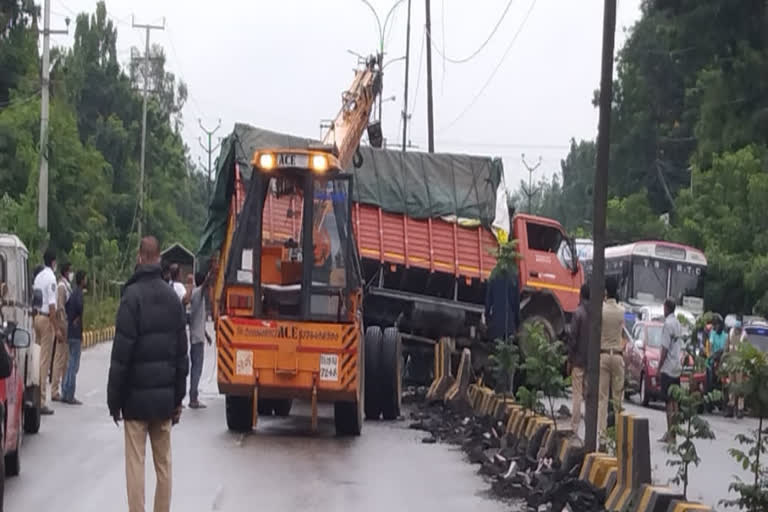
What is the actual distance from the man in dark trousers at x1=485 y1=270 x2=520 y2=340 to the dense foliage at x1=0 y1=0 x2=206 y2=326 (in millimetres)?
19560

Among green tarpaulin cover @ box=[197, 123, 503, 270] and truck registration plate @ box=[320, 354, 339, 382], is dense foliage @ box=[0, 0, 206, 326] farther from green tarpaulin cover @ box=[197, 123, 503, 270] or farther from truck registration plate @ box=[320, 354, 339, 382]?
truck registration plate @ box=[320, 354, 339, 382]

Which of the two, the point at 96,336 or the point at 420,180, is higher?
the point at 420,180

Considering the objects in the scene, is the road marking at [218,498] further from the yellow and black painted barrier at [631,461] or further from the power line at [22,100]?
the power line at [22,100]

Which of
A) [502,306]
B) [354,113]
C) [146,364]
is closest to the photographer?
[146,364]

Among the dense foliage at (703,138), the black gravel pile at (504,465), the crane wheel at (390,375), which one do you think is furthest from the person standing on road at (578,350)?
the dense foliage at (703,138)

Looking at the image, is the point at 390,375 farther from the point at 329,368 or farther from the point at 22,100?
the point at 22,100

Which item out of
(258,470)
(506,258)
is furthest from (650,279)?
(258,470)

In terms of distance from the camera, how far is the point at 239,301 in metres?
18.2

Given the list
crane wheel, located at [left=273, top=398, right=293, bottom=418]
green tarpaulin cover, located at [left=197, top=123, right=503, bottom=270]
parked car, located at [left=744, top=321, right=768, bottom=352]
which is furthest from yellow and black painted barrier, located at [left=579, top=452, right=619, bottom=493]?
parked car, located at [left=744, top=321, right=768, bottom=352]

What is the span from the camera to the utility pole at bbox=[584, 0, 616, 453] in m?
14.3

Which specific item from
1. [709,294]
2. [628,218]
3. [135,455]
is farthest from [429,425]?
[628,218]

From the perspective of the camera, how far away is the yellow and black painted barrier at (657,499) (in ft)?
33.7

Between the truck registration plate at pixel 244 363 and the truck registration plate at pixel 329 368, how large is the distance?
86 cm

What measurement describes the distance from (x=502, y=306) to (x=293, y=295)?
5.30m
